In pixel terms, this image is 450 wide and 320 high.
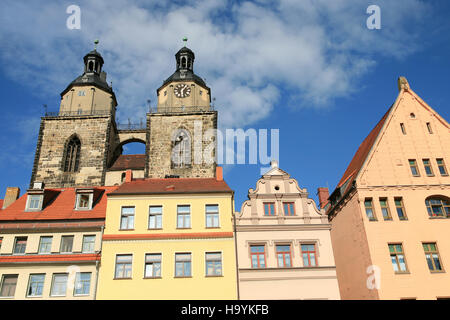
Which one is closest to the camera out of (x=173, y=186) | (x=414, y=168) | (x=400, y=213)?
(x=400, y=213)

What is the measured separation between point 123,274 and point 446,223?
738 inches

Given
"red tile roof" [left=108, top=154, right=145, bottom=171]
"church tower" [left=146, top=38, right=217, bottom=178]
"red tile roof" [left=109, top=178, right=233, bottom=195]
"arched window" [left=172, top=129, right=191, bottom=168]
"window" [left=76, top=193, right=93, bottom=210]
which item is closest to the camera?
"red tile roof" [left=109, top=178, right=233, bottom=195]

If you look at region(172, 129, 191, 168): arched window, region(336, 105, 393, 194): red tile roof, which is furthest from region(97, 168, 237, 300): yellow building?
region(172, 129, 191, 168): arched window

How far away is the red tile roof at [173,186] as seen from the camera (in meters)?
25.9

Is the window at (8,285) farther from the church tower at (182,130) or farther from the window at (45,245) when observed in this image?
the church tower at (182,130)

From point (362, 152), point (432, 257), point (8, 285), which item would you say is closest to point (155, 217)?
point (8, 285)

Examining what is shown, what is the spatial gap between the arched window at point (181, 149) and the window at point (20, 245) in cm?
2243

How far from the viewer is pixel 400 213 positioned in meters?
24.3

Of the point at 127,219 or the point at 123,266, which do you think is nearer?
the point at 123,266

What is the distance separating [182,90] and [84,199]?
2665cm

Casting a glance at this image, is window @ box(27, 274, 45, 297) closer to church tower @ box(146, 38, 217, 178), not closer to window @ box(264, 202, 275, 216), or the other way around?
window @ box(264, 202, 275, 216)

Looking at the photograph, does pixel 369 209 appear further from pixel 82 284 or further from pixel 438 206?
pixel 82 284

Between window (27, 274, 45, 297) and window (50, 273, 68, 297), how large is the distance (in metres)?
0.67

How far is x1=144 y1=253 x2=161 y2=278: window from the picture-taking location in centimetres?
2314
